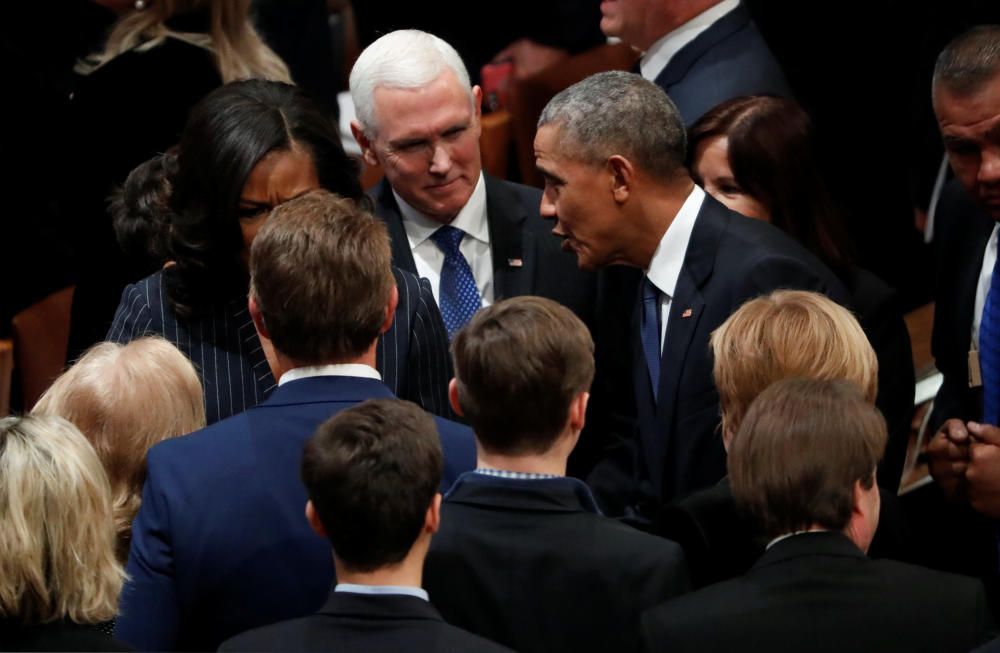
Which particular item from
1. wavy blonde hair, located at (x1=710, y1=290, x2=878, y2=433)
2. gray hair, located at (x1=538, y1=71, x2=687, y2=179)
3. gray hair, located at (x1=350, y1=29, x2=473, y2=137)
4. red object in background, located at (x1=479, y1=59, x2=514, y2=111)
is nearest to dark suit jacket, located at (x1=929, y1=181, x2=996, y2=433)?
gray hair, located at (x1=538, y1=71, x2=687, y2=179)

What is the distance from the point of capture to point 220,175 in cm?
372

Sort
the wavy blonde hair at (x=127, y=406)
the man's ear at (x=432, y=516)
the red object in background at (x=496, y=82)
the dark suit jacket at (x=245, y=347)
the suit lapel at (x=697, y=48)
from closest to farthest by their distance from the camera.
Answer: the man's ear at (x=432, y=516), the wavy blonde hair at (x=127, y=406), the dark suit jacket at (x=245, y=347), the suit lapel at (x=697, y=48), the red object in background at (x=496, y=82)

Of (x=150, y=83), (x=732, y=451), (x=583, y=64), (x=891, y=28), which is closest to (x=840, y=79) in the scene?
(x=891, y=28)

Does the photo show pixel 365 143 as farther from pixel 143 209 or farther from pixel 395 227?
pixel 143 209

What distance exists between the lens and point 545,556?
9.06 feet

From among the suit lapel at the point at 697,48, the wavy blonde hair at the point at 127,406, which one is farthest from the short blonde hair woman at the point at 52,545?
the suit lapel at the point at 697,48

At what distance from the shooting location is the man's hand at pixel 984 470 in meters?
3.83

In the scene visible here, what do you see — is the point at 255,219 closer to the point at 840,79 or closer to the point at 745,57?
the point at 745,57

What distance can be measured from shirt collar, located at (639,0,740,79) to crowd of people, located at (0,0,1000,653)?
10 cm

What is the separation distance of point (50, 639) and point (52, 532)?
0.17 metres

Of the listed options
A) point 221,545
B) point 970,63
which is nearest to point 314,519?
point 221,545

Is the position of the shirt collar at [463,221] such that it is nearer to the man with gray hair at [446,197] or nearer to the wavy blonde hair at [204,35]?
the man with gray hair at [446,197]

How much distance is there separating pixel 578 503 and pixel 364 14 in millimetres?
4443

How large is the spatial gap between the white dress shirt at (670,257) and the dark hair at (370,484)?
1429mm
